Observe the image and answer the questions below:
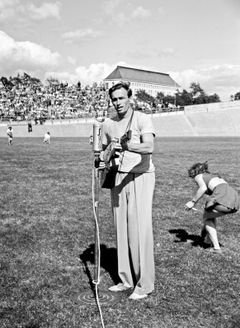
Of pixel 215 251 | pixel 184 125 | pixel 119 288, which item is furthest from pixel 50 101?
pixel 119 288

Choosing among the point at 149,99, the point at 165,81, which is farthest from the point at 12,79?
the point at 165,81

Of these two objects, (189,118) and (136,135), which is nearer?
(136,135)

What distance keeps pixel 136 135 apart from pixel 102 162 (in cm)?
49

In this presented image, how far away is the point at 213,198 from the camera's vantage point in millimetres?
6203

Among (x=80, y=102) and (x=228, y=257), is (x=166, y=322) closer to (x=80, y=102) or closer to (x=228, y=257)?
(x=228, y=257)

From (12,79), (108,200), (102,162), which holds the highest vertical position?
(12,79)

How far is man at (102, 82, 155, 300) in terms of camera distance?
4527 millimetres

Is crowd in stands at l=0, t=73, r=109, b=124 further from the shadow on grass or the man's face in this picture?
the man's face

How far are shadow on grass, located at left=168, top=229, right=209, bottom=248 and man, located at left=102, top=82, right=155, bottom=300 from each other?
2230 millimetres

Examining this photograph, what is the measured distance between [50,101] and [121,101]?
76837 mm

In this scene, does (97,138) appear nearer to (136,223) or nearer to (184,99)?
(136,223)

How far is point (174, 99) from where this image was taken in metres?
132

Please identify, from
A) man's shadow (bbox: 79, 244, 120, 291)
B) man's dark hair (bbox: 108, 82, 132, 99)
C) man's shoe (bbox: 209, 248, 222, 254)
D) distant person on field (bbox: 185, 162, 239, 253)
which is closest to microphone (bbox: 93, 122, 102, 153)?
man's dark hair (bbox: 108, 82, 132, 99)

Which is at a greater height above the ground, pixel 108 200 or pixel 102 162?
pixel 102 162
